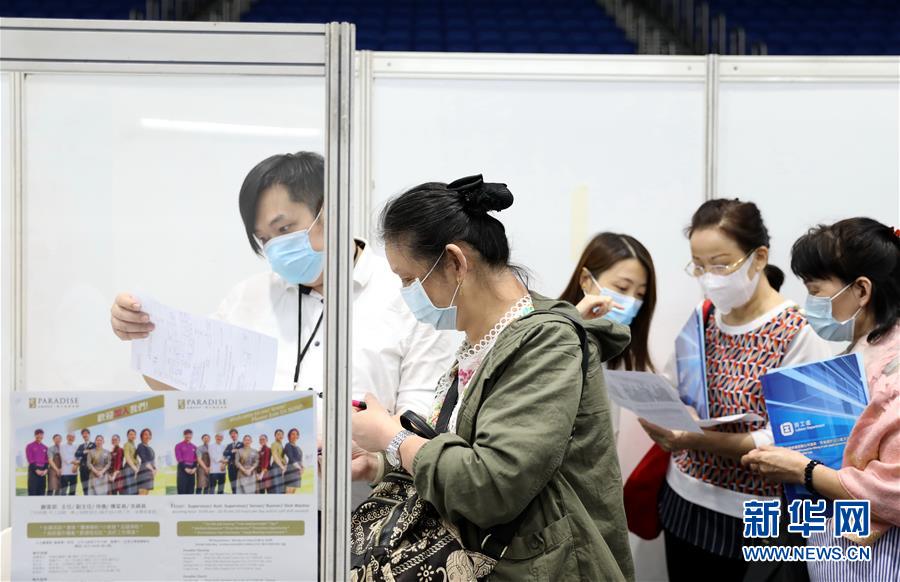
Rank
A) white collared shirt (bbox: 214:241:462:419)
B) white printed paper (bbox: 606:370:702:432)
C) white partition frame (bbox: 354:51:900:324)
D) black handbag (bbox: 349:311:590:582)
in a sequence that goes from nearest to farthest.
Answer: black handbag (bbox: 349:311:590:582) < white collared shirt (bbox: 214:241:462:419) < white printed paper (bbox: 606:370:702:432) < white partition frame (bbox: 354:51:900:324)

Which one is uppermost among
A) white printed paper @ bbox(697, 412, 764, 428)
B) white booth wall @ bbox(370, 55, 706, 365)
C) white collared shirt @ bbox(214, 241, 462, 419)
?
white booth wall @ bbox(370, 55, 706, 365)

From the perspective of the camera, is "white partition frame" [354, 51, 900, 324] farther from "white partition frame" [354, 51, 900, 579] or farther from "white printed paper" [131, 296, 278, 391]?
"white printed paper" [131, 296, 278, 391]

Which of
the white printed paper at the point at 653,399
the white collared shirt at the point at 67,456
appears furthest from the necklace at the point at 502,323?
the white printed paper at the point at 653,399

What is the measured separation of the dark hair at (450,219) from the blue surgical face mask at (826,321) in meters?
1.03

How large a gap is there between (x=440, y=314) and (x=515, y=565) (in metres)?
0.44

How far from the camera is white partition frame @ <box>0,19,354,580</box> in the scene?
1.12m

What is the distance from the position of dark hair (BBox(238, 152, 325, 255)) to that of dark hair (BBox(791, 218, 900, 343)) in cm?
140

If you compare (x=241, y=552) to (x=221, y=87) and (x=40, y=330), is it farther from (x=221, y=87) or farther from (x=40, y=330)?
(x=221, y=87)

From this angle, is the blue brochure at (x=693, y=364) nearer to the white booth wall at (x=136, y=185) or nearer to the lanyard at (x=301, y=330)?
the lanyard at (x=301, y=330)

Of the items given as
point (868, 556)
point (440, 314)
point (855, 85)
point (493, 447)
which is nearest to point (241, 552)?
point (493, 447)

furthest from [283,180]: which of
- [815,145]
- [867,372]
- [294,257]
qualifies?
[815,145]

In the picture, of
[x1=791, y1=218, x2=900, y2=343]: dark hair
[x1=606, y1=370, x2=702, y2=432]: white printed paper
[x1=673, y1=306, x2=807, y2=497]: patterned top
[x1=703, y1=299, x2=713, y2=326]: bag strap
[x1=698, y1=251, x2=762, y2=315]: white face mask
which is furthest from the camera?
[x1=703, y1=299, x2=713, y2=326]: bag strap

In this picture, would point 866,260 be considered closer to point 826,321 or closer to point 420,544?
point 826,321

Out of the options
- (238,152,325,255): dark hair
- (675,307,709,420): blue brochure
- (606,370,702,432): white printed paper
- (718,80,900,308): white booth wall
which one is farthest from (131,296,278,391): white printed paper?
(718,80,900,308): white booth wall
